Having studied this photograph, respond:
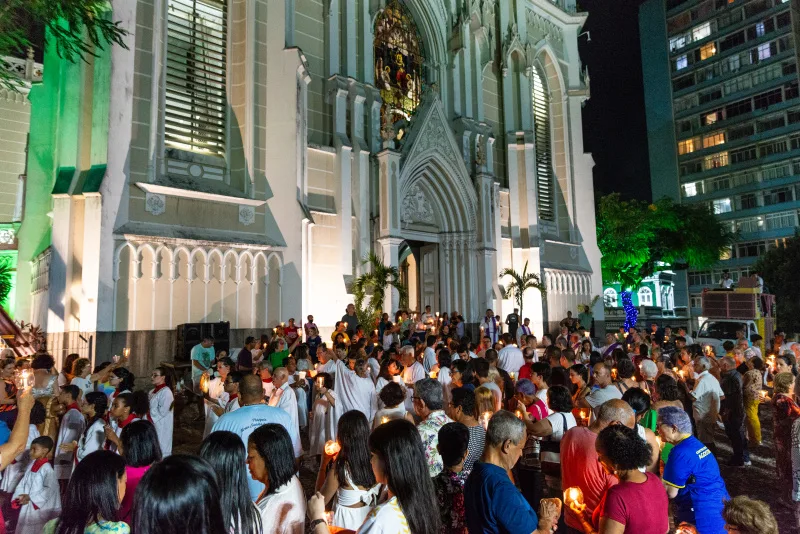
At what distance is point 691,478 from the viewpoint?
3930 mm

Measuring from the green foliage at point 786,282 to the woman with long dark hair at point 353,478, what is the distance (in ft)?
133

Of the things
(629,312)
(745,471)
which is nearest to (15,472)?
(745,471)

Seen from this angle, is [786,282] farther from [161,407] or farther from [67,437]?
[67,437]

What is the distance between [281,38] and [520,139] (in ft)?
39.8

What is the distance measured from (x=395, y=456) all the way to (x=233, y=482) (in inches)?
32.2

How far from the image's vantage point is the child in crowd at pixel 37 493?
4.47 meters

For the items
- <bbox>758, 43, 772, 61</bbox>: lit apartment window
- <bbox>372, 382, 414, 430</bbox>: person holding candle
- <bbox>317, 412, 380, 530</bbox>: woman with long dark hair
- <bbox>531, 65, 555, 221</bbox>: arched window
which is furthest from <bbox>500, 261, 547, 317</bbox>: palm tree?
<bbox>758, 43, 772, 61</bbox>: lit apartment window

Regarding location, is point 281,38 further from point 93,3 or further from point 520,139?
point 520,139

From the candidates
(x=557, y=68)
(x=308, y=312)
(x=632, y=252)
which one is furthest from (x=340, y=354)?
(x=632, y=252)

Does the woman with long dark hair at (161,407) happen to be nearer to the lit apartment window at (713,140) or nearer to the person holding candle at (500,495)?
the person holding candle at (500,495)

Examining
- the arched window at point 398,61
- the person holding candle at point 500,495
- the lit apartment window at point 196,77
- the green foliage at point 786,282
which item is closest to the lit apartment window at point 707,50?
the green foliage at point 786,282

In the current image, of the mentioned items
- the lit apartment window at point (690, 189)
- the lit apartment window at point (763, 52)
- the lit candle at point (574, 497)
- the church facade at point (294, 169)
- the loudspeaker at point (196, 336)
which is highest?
the lit apartment window at point (763, 52)

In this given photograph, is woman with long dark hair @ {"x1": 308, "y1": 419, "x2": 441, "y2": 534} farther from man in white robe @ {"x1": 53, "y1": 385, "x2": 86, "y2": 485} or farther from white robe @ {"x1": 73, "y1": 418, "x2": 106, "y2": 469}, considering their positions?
man in white robe @ {"x1": 53, "y1": 385, "x2": 86, "y2": 485}

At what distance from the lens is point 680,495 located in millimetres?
3977
